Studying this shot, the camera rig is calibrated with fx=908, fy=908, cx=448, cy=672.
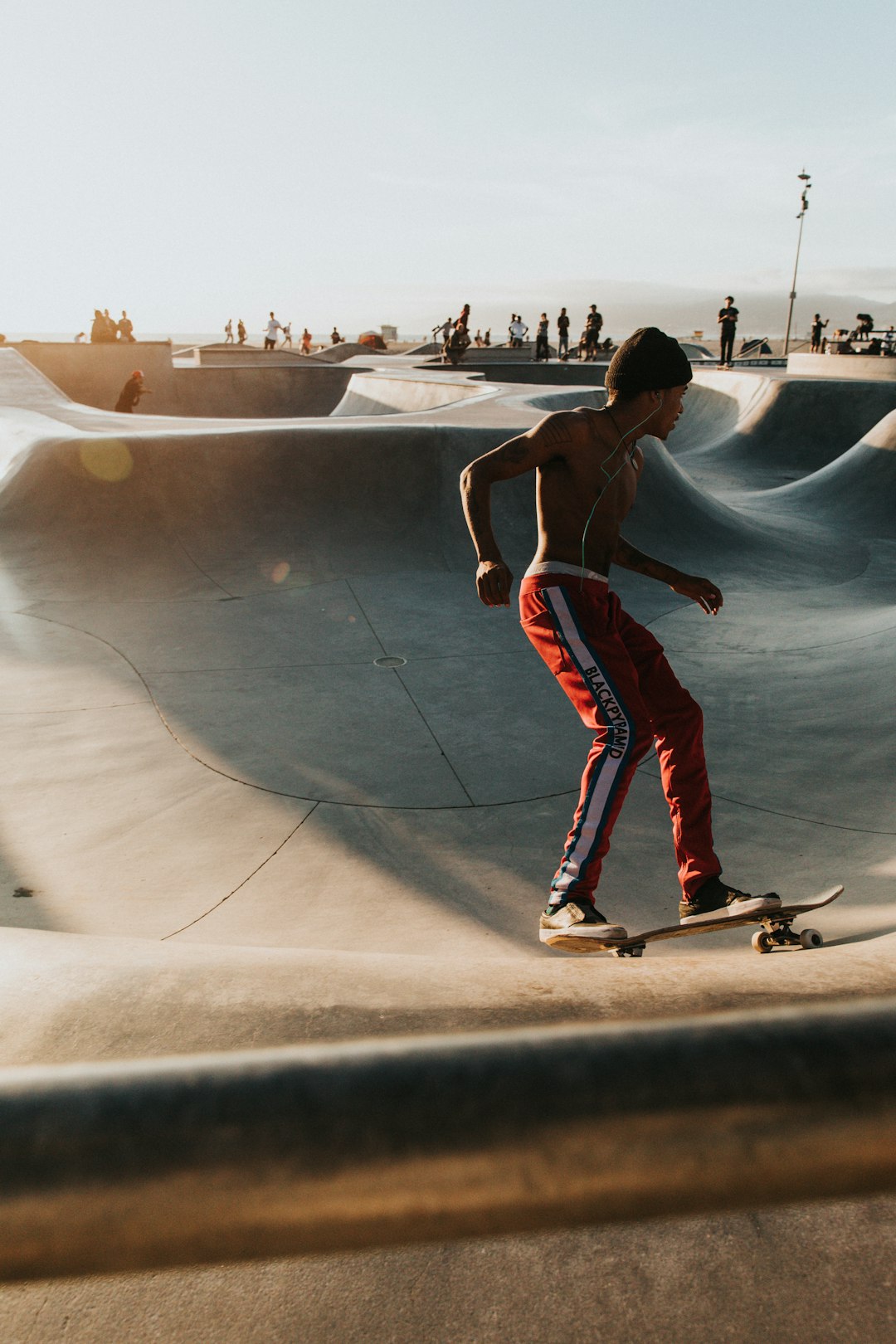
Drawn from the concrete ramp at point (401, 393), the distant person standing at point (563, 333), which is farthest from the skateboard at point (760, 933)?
the distant person standing at point (563, 333)

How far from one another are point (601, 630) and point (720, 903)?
1.14 metres

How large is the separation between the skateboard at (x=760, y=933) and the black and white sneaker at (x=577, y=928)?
2cm

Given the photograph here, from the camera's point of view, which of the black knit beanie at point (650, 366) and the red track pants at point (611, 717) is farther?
the black knit beanie at point (650, 366)

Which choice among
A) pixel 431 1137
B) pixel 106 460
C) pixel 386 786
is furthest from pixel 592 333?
pixel 431 1137

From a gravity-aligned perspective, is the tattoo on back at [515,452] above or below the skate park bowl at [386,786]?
above

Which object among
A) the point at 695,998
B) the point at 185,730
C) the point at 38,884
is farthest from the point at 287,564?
the point at 695,998

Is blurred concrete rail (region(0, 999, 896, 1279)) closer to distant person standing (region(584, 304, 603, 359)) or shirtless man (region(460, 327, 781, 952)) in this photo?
shirtless man (region(460, 327, 781, 952))

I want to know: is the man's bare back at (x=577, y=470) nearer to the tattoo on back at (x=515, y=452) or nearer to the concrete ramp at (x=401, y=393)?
the tattoo on back at (x=515, y=452)

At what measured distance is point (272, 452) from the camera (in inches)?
405

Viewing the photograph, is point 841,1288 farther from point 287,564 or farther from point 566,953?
point 287,564

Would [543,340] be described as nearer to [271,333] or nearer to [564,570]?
[271,333]

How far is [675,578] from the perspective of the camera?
392cm

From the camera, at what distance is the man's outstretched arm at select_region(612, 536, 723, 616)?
12.6 feet

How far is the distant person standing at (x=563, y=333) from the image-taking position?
1355 inches
